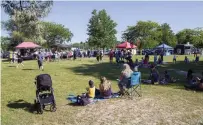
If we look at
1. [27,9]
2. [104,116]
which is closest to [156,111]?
[104,116]

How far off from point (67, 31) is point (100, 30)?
2782cm

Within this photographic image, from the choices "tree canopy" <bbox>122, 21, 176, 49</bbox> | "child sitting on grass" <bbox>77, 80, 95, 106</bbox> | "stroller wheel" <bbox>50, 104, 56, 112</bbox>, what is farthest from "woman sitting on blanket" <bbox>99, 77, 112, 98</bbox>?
"tree canopy" <bbox>122, 21, 176, 49</bbox>

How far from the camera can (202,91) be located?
45.6ft

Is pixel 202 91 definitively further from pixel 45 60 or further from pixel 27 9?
pixel 27 9

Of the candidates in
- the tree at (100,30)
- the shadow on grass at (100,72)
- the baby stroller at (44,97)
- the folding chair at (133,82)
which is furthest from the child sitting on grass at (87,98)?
the tree at (100,30)

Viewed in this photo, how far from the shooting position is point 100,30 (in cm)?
7281

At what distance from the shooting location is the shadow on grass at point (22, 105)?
34.5 ft

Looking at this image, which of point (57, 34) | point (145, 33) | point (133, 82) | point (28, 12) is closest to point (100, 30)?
point (57, 34)

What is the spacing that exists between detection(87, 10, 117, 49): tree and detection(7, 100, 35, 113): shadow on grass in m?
61.5

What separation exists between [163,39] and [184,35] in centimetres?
841

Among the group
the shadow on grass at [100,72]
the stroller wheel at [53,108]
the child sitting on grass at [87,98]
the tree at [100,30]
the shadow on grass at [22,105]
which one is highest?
the tree at [100,30]

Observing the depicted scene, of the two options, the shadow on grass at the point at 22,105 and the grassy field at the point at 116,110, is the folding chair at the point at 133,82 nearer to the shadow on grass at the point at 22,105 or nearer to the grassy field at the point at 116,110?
the grassy field at the point at 116,110

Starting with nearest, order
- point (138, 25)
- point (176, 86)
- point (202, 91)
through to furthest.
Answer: point (202, 91) < point (176, 86) < point (138, 25)

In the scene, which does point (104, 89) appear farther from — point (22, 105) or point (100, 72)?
point (100, 72)
